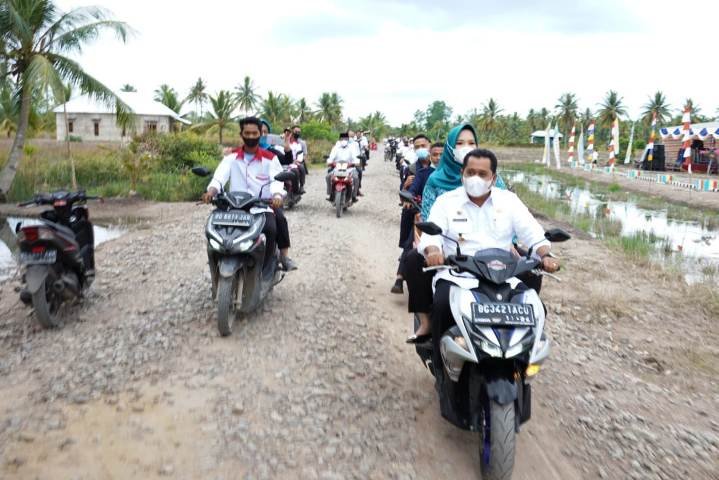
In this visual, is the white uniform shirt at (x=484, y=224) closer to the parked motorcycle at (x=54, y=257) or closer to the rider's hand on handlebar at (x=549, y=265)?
the rider's hand on handlebar at (x=549, y=265)

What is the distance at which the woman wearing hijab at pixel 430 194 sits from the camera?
378 cm

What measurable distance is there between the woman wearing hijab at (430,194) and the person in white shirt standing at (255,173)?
153 centimetres

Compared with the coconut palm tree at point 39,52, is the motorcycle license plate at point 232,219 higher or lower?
lower

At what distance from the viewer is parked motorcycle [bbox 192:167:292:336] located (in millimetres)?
4910

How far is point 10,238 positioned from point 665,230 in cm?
1394

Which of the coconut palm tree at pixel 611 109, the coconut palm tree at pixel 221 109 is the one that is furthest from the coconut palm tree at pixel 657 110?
the coconut palm tree at pixel 221 109

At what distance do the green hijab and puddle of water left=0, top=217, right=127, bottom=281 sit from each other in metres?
5.03

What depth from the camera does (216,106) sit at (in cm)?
4456

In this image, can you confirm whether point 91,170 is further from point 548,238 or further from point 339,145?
point 548,238

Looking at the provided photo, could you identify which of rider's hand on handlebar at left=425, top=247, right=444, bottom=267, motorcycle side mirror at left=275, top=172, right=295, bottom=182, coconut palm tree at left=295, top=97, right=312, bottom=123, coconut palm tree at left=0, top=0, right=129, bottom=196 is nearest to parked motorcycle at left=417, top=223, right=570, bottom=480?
rider's hand on handlebar at left=425, top=247, right=444, bottom=267

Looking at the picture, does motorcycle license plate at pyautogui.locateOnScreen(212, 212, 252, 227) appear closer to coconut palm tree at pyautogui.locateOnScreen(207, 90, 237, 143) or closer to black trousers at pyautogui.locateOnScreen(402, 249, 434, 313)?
black trousers at pyautogui.locateOnScreen(402, 249, 434, 313)

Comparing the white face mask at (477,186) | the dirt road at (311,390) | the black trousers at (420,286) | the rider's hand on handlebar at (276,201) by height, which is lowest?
the dirt road at (311,390)

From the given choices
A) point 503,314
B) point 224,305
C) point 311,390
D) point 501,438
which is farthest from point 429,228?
point 224,305

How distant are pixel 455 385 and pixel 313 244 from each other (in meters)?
5.91
